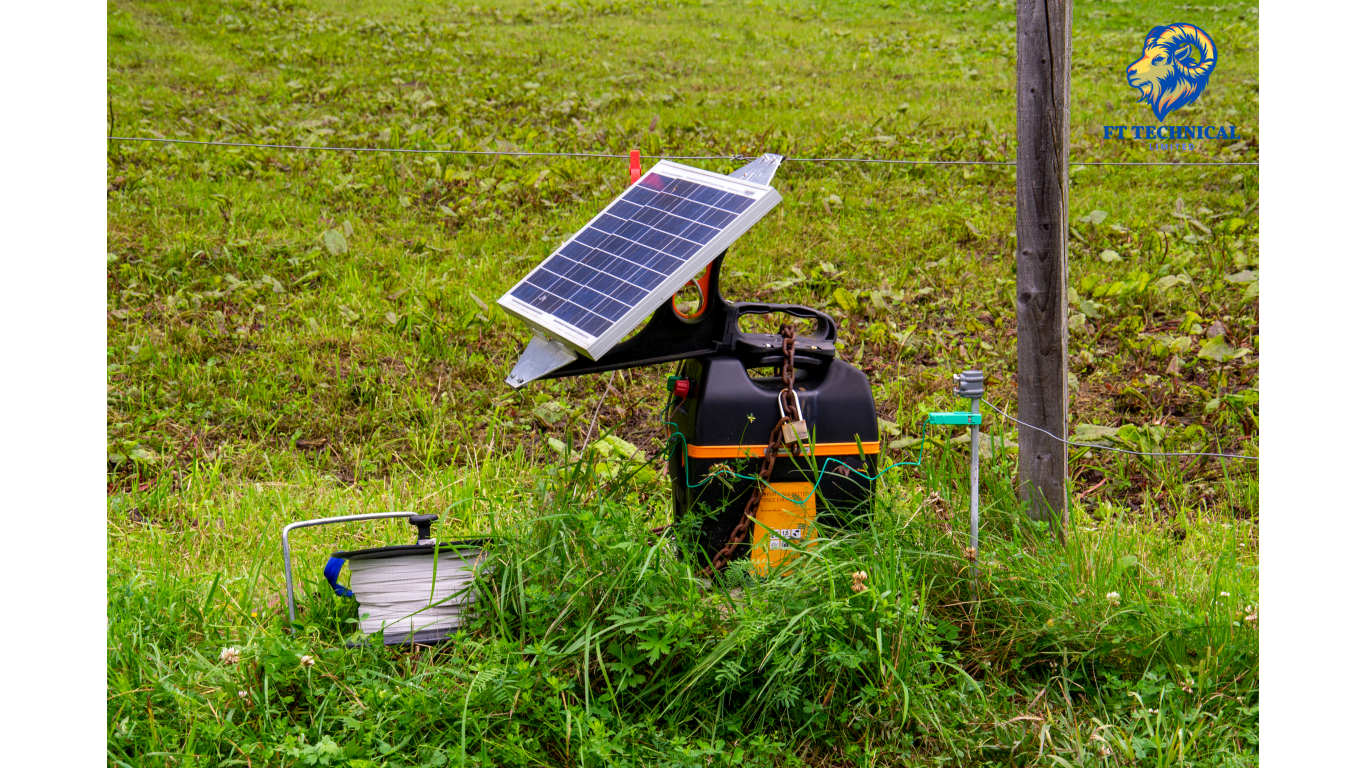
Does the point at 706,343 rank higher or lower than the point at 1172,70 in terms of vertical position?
lower

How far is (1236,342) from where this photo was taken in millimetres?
4867

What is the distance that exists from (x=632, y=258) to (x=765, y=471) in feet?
2.32

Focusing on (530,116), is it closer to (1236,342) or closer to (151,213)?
(151,213)

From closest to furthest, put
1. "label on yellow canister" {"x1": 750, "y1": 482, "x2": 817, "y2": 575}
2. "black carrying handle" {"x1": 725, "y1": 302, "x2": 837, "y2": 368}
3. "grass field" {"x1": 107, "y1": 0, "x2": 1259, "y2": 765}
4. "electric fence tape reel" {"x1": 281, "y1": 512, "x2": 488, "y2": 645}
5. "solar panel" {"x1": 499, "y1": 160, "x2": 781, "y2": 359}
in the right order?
"grass field" {"x1": 107, "y1": 0, "x2": 1259, "y2": 765} → "solar panel" {"x1": 499, "y1": 160, "x2": 781, "y2": 359} → "electric fence tape reel" {"x1": 281, "y1": 512, "x2": 488, "y2": 645} → "label on yellow canister" {"x1": 750, "y1": 482, "x2": 817, "y2": 575} → "black carrying handle" {"x1": 725, "y1": 302, "x2": 837, "y2": 368}

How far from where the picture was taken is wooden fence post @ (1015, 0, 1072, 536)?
279 cm

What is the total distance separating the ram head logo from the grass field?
0.21m

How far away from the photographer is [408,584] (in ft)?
8.41

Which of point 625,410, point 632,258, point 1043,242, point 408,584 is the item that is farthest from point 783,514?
point 625,410

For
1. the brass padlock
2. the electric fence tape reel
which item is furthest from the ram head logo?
the electric fence tape reel

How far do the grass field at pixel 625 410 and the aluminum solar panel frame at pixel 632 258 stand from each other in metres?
0.49

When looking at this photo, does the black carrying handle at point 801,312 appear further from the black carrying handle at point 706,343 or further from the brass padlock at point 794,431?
the brass padlock at point 794,431

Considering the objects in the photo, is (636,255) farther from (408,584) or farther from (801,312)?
(408,584)

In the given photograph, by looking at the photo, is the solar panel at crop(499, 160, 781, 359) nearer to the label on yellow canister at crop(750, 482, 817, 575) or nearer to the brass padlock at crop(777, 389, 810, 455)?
the brass padlock at crop(777, 389, 810, 455)

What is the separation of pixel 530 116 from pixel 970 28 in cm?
605
